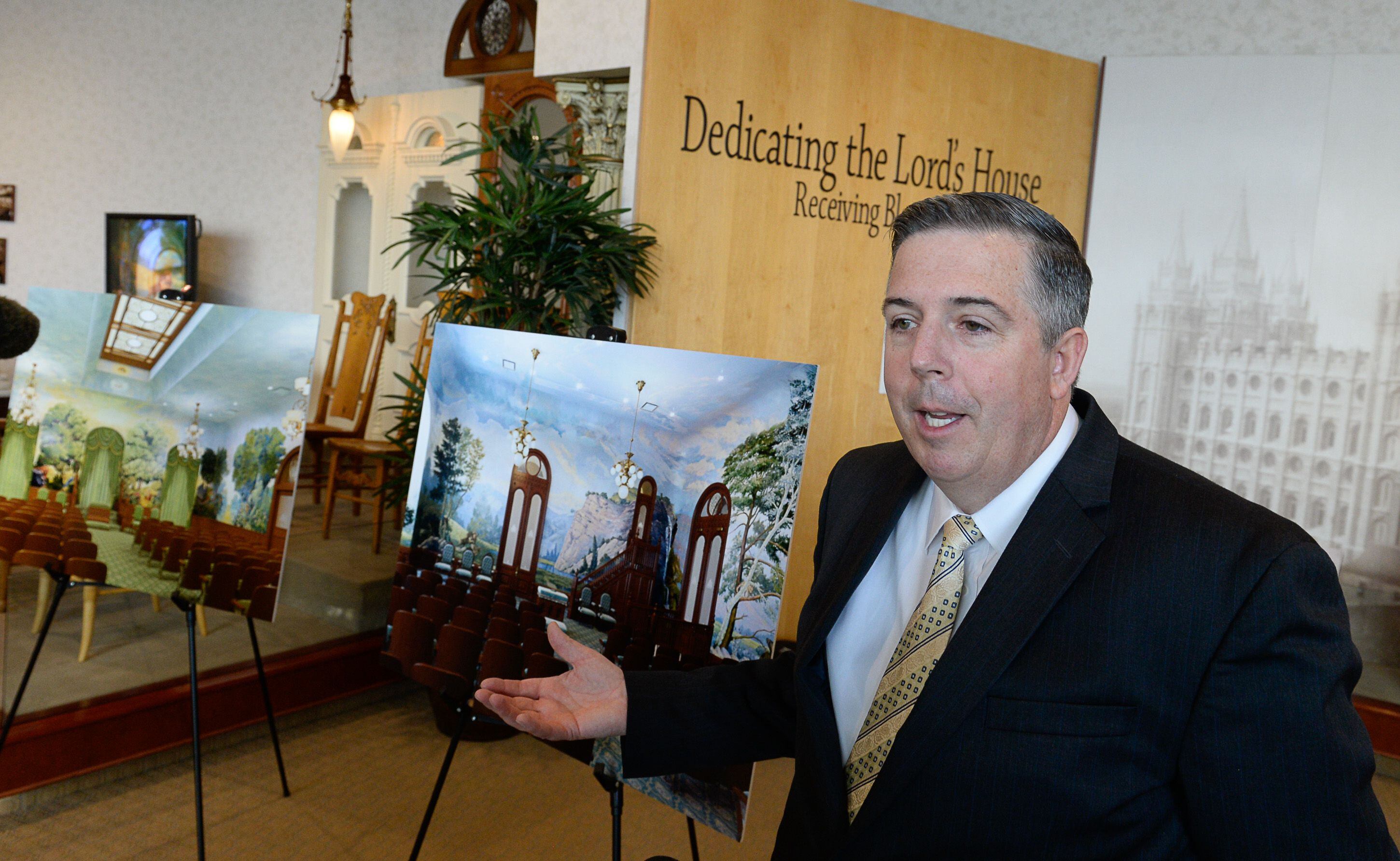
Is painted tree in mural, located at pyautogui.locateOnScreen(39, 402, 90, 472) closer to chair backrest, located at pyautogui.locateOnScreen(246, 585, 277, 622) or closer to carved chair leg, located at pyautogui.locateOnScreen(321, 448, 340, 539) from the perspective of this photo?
chair backrest, located at pyautogui.locateOnScreen(246, 585, 277, 622)

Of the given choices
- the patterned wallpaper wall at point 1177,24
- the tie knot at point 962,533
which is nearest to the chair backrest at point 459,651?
the tie knot at point 962,533

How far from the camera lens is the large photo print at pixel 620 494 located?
1.63m

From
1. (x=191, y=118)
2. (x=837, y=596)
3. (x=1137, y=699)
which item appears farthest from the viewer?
(x=191, y=118)

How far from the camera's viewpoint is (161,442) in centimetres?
245

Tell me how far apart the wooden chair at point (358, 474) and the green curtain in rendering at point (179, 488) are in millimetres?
1403

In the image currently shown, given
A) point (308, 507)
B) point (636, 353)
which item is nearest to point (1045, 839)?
point (636, 353)

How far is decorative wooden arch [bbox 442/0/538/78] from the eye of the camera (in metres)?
5.67

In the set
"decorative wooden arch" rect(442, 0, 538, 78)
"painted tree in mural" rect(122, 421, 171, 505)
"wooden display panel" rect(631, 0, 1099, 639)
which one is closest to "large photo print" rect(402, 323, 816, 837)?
"painted tree in mural" rect(122, 421, 171, 505)

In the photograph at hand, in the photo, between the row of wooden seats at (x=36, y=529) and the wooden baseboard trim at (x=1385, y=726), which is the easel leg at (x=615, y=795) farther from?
the wooden baseboard trim at (x=1385, y=726)

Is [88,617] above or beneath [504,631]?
beneath

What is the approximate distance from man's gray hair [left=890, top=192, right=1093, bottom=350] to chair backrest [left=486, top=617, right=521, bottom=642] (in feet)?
3.92

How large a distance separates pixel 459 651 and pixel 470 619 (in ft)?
0.24

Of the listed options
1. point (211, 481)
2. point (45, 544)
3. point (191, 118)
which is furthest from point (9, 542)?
point (191, 118)

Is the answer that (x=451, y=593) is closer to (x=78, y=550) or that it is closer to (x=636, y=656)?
(x=636, y=656)
